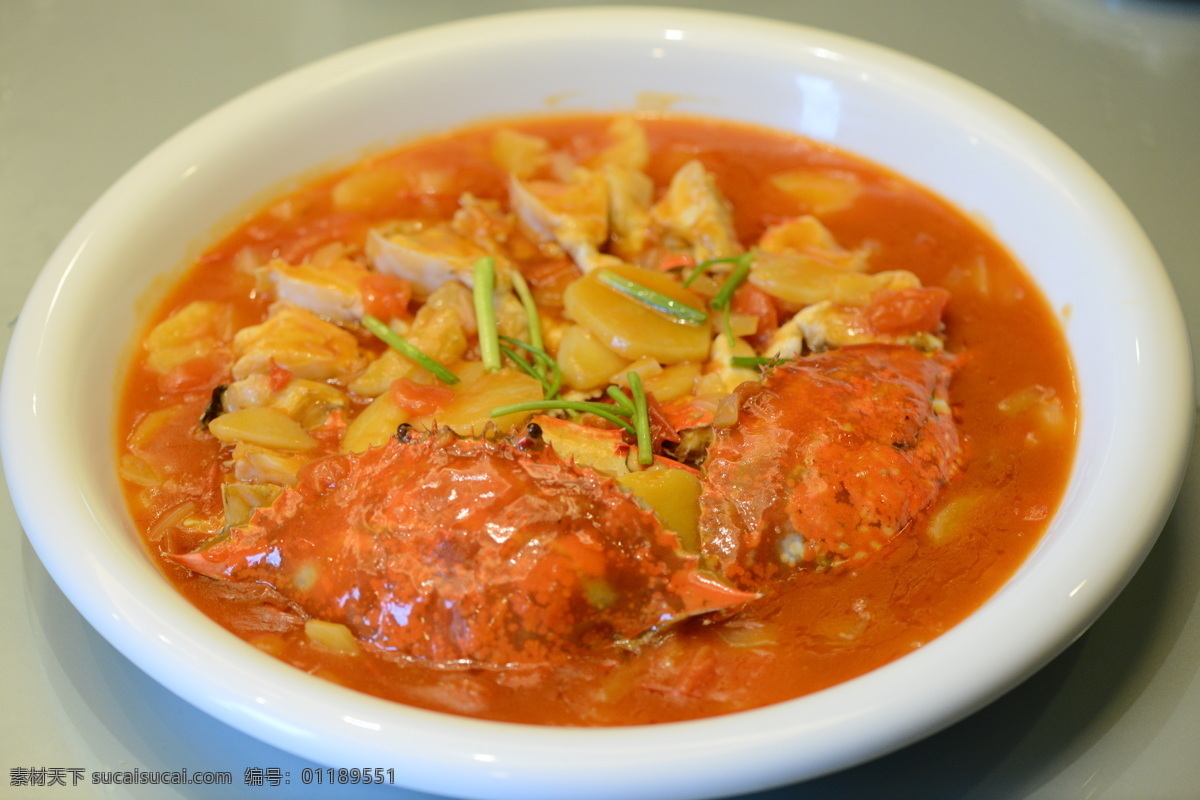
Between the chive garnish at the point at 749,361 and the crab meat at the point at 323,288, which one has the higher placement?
the chive garnish at the point at 749,361

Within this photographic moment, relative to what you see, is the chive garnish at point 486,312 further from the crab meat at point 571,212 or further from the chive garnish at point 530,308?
the crab meat at point 571,212

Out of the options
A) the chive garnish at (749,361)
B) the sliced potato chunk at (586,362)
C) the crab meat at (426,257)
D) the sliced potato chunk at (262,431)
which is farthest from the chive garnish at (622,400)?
the sliced potato chunk at (262,431)

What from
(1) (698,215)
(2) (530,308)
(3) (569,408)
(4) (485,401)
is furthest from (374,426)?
(1) (698,215)

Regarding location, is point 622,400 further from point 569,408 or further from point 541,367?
point 541,367

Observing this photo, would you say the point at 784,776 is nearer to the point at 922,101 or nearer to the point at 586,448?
the point at 586,448

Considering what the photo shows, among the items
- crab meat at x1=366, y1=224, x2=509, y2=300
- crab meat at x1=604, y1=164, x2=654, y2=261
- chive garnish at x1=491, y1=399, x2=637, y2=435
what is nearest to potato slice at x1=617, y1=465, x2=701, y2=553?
chive garnish at x1=491, y1=399, x2=637, y2=435

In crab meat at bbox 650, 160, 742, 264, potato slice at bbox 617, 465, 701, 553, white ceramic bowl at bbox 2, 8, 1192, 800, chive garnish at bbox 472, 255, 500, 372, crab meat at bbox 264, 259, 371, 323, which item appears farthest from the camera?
crab meat at bbox 650, 160, 742, 264

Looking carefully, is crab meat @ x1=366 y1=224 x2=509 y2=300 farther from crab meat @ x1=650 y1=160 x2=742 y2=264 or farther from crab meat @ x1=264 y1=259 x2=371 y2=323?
crab meat @ x1=650 y1=160 x2=742 y2=264
